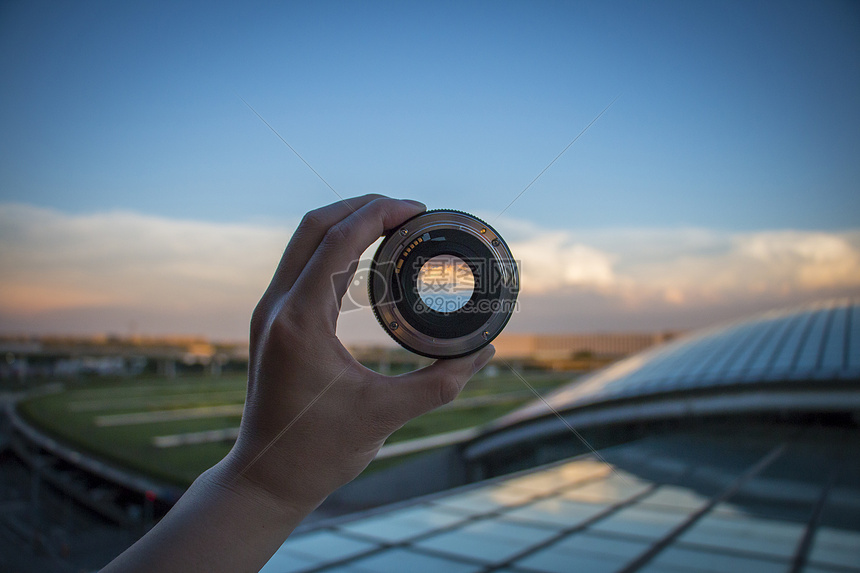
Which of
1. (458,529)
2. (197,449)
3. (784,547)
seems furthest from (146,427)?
(784,547)

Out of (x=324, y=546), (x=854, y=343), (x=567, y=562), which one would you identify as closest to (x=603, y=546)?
(x=567, y=562)

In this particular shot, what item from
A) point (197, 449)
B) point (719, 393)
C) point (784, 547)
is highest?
point (719, 393)

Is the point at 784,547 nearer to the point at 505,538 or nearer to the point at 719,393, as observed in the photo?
the point at 505,538

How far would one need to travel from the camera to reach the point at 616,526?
4727mm

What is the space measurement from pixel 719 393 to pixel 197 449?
19.5 meters

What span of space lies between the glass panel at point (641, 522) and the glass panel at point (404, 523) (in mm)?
1254

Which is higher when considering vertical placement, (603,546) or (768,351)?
(768,351)

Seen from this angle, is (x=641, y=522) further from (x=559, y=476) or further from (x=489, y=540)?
(x=559, y=476)

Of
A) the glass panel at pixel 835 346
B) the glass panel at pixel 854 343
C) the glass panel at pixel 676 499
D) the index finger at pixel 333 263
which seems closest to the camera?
the index finger at pixel 333 263

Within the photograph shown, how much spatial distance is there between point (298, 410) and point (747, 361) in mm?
13367

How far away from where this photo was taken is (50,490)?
66.5 feet

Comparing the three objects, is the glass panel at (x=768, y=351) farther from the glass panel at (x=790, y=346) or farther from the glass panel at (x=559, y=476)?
the glass panel at (x=559, y=476)

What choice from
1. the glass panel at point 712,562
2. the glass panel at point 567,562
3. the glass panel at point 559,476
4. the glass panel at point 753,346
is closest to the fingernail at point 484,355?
the glass panel at point 567,562

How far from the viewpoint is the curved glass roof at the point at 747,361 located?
35.2 ft
